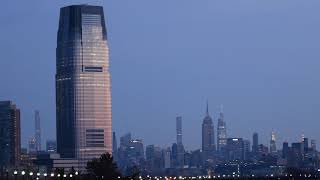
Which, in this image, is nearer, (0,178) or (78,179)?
(0,178)

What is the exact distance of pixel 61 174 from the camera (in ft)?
469

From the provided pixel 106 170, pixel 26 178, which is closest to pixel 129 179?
pixel 106 170

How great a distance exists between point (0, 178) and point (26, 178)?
1650 centimetres

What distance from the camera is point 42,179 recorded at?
17362 cm

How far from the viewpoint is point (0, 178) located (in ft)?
494

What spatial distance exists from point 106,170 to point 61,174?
77.8 feet

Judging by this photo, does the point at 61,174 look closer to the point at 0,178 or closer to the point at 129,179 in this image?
the point at 0,178

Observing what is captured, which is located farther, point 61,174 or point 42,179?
point 42,179

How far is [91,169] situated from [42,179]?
25.6 ft

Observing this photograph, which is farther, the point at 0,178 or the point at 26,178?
the point at 26,178

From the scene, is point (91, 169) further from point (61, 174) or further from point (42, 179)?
point (61, 174)

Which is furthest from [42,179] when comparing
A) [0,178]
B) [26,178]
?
[0,178]

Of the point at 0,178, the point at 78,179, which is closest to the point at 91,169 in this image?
the point at 78,179

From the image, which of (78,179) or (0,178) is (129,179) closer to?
(78,179)
